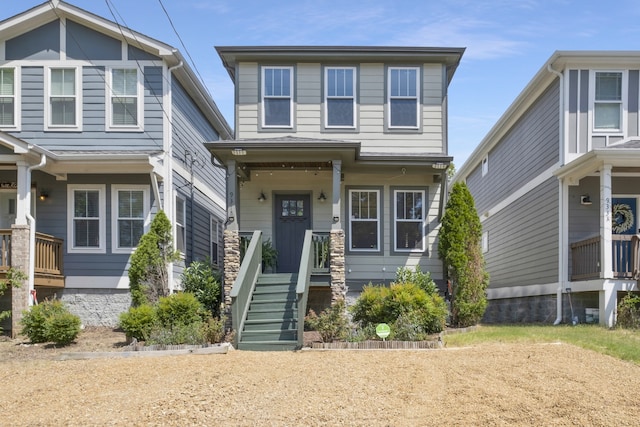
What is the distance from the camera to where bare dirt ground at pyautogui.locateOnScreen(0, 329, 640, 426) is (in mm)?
6762

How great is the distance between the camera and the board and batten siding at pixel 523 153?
52.6 feet

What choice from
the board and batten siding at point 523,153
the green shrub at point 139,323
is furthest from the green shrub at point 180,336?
the board and batten siding at point 523,153

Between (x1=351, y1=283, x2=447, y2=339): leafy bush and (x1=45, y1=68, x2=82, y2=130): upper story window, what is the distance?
27.3 ft

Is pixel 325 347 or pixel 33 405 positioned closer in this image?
pixel 33 405

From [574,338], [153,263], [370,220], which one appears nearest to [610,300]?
[574,338]

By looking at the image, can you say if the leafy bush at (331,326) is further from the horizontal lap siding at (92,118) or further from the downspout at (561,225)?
the horizontal lap siding at (92,118)

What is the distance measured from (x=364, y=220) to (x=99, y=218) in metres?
6.42

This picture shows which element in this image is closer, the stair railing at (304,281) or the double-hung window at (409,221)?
the stair railing at (304,281)

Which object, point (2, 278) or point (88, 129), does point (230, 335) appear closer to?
point (2, 278)

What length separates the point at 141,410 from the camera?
7082 millimetres

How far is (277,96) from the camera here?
1551 cm

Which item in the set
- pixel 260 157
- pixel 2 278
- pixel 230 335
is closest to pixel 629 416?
pixel 230 335

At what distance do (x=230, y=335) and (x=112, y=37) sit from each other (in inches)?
315

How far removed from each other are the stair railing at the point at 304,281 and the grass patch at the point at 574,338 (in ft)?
8.61
